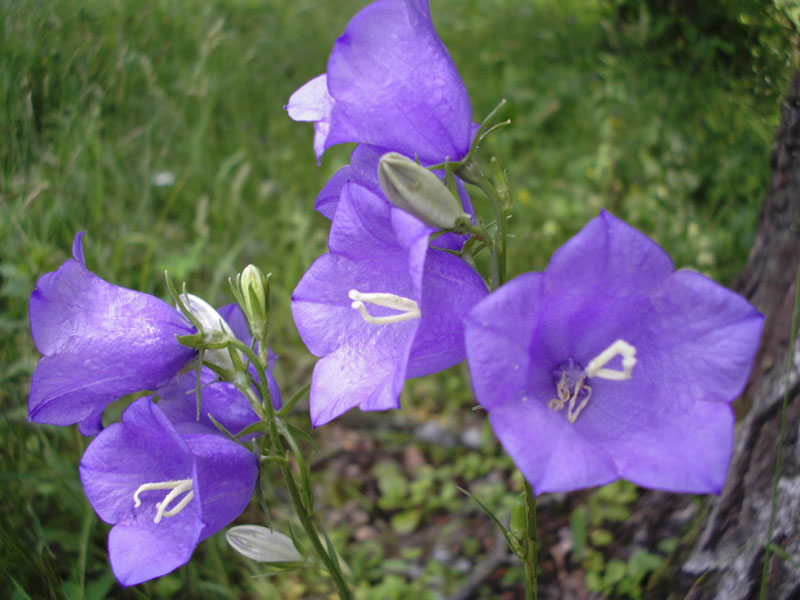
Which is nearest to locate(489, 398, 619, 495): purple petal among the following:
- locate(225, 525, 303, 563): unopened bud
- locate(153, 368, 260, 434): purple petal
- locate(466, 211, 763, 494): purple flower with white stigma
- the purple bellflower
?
locate(466, 211, 763, 494): purple flower with white stigma

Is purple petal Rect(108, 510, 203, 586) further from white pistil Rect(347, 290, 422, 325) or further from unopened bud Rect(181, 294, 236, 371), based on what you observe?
white pistil Rect(347, 290, 422, 325)

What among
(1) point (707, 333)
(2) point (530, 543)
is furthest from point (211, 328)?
(1) point (707, 333)

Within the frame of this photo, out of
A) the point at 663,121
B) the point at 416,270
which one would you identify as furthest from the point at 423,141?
the point at 663,121

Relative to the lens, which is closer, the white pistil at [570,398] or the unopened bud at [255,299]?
the white pistil at [570,398]

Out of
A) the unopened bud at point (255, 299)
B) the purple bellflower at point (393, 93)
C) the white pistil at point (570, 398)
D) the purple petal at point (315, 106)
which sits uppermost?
the purple bellflower at point (393, 93)

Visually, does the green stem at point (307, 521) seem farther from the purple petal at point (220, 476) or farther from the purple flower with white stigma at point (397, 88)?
the purple flower with white stigma at point (397, 88)

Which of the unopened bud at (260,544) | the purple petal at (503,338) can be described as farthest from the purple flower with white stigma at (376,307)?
the unopened bud at (260,544)
